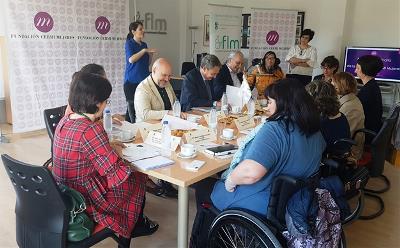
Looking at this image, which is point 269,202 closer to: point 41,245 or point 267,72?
point 41,245

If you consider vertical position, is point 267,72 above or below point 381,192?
above

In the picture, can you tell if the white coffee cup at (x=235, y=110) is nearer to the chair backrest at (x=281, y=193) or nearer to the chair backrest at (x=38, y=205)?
the chair backrest at (x=281, y=193)

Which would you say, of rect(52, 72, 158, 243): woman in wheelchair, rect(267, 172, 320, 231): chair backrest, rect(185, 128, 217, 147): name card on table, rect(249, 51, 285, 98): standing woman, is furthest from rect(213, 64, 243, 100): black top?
rect(267, 172, 320, 231): chair backrest

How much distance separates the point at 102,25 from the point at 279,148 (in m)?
4.18

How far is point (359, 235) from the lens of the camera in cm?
245

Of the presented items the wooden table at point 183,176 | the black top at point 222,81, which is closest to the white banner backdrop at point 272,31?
the black top at point 222,81

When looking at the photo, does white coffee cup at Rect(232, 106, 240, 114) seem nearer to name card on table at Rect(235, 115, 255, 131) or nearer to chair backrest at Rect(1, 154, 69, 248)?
name card on table at Rect(235, 115, 255, 131)

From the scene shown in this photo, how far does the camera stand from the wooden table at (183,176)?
162 centimetres

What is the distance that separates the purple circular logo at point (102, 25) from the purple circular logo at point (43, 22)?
2.27 feet

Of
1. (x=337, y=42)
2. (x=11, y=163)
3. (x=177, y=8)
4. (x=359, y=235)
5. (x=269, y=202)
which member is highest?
(x=177, y=8)

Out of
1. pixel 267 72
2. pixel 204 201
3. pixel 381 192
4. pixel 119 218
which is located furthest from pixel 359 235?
pixel 267 72

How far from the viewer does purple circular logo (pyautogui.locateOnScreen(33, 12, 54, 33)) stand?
13.9 feet

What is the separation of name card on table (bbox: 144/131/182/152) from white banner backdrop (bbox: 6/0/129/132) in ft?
9.39

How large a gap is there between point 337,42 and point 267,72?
1972 millimetres
